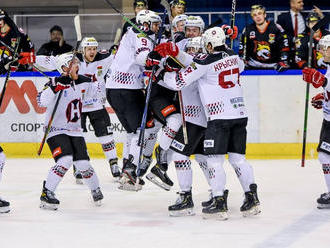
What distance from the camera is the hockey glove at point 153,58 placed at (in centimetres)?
616

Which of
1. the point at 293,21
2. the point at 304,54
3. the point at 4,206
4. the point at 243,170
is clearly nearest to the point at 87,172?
the point at 4,206

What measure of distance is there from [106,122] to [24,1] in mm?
4280

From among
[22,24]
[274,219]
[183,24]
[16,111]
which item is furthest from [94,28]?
[274,219]

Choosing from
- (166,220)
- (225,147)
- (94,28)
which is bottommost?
(166,220)

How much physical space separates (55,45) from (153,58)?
391 centimetres

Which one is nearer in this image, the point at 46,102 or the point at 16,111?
the point at 46,102

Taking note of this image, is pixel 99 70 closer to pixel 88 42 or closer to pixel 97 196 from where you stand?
pixel 88 42

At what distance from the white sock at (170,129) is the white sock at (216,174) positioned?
22.0 inches

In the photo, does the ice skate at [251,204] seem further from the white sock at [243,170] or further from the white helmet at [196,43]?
the white helmet at [196,43]

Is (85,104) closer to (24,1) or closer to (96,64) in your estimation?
(96,64)

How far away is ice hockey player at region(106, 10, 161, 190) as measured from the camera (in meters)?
6.54

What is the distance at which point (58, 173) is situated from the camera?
6152 millimetres

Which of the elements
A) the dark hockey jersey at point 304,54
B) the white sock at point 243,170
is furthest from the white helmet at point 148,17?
the dark hockey jersey at point 304,54

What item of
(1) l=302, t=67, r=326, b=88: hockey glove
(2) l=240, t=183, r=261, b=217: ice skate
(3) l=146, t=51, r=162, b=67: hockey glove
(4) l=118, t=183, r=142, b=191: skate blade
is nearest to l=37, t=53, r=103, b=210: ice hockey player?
(4) l=118, t=183, r=142, b=191: skate blade
